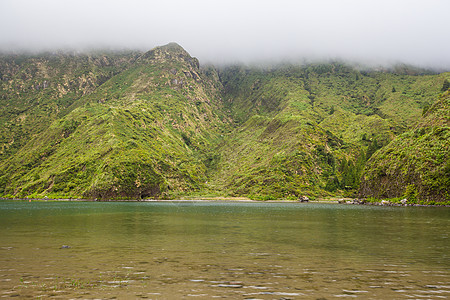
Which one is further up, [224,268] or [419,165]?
[224,268]

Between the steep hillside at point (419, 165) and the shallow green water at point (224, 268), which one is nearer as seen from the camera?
the shallow green water at point (224, 268)

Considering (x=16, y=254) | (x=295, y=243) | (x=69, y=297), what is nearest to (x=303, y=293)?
(x=69, y=297)

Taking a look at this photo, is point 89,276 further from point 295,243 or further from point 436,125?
point 436,125

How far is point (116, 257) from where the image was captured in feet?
97.0

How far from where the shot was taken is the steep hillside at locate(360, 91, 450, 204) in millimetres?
137000

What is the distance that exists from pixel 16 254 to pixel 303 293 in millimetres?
27149

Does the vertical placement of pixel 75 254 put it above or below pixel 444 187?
above

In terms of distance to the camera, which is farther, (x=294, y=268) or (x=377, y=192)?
(x=377, y=192)

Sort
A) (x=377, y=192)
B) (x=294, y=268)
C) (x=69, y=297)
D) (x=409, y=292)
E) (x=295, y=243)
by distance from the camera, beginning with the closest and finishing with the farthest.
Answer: (x=69, y=297) < (x=409, y=292) < (x=294, y=268) < (x=295, y=243) < (x=377, y=192)

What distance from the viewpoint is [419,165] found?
5738 inches

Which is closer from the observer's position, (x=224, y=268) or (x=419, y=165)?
(x=224, y=268)

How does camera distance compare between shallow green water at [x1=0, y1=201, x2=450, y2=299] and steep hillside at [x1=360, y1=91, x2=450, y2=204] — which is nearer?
shallow green water at [x1=0, y1=201, x2=450, y2=299]

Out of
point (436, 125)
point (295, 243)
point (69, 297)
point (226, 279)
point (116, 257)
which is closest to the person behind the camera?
point (69, 297)

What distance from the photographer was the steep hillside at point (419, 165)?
5394 inches
